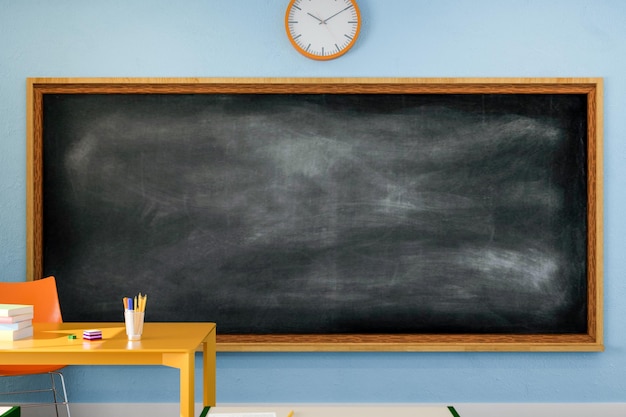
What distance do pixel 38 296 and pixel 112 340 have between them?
3.25 feet

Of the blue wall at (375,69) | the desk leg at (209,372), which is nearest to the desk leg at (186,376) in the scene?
the desk leg at (209,372)

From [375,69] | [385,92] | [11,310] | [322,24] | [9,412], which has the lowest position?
[9,412]

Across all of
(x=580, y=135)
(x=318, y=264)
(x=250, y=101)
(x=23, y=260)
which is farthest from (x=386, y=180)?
(x=23, y=260)

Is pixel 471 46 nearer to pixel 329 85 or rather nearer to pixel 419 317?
pixel 329 85

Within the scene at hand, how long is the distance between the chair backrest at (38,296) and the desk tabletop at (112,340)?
428 millimetres

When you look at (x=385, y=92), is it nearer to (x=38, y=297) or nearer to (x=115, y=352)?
(x=115, y=352)

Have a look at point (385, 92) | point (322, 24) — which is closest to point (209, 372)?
point (385, 92)

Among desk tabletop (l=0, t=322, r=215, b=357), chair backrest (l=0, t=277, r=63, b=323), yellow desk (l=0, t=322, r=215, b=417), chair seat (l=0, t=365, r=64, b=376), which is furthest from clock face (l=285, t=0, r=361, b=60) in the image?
chair seat (l=0, t=365, r=64, b=376)

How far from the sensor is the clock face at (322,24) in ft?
10.7

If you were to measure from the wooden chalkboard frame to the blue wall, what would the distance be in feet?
0.22

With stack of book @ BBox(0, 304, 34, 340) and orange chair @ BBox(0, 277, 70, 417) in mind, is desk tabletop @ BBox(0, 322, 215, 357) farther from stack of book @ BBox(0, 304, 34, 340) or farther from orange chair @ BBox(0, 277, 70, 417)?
orange chair @ BBox(0, 277, 70, 417)

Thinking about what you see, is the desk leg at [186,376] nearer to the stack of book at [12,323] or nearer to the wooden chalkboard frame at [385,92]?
the stack of book at [12,323]

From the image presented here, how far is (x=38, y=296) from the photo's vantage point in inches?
120

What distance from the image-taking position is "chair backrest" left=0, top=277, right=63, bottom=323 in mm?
3016
